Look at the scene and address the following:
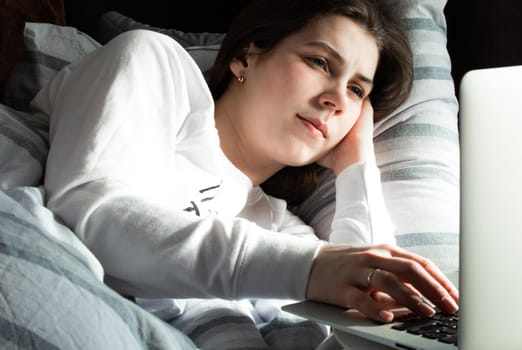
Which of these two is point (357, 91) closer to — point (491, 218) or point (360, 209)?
point (360, 209)

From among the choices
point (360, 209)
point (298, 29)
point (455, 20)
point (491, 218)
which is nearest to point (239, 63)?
point (298, 29)

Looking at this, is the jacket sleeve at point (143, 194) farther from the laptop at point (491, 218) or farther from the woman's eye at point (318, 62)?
the laptop at point (491, 218)

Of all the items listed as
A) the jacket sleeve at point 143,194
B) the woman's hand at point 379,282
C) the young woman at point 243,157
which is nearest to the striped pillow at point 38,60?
the young woman at point 243,157

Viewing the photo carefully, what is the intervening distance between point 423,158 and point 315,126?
239 millimetres

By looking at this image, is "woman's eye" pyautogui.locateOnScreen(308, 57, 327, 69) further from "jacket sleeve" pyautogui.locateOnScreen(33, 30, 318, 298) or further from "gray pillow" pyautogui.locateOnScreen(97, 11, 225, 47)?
"gray pillow" pyautogui.locateOnScreen(97, 11, 225, 47)

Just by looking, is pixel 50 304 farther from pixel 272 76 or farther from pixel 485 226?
pixel 272 76

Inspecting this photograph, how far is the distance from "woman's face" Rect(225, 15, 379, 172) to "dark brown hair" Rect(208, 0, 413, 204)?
22 millimetres

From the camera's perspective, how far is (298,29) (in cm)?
146

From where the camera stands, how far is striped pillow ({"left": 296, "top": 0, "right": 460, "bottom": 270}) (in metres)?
1.39

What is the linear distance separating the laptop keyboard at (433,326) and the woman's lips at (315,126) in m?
0.59

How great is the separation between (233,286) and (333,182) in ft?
2.04

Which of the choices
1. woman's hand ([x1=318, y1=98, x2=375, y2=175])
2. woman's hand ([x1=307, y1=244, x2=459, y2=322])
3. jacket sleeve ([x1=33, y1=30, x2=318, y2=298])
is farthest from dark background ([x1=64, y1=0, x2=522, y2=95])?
woman's hand ([x1=307, y1=244, x2=459, y2=322])

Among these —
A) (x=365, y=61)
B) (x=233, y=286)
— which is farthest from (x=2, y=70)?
(x=233, y=286)

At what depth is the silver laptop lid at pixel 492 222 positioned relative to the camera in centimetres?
61
